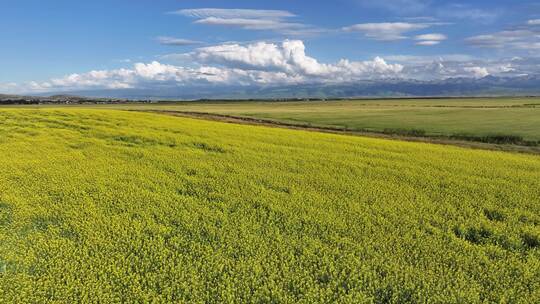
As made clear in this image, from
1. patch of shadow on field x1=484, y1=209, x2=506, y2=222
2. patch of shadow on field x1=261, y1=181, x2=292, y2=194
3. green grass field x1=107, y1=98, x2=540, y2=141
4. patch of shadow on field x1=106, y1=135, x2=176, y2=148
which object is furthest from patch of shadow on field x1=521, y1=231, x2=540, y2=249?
green grass field x1=107, y1=98, x2=540, y2=141

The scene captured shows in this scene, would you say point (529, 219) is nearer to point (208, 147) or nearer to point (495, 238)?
point (495, 238)

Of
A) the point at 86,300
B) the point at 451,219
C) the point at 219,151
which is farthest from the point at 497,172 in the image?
the point at 86,300

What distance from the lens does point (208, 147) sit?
20.8m

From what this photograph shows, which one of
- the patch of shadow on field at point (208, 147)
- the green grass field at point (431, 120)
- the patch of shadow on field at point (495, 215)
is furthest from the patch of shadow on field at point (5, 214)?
the green grass field at point (431, 120)

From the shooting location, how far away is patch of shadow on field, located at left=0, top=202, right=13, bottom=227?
11.4m

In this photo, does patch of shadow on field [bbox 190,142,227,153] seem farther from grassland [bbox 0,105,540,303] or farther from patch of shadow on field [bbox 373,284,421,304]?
patch of shadow on field [bbox 373,284,421,304]

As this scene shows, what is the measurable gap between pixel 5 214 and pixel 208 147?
410 inches

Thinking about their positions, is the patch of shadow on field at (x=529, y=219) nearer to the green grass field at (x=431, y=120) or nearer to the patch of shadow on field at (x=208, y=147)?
the patch of shadow on field at (x=208, y=147)

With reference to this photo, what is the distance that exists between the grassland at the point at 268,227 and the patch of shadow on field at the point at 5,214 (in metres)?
0.04

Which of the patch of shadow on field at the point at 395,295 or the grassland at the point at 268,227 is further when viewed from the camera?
the grassland at the point at 268,227

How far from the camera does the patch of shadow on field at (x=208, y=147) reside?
20080mm

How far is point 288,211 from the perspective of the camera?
1214 centimetres

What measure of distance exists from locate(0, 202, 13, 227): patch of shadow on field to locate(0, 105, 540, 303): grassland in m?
0.04

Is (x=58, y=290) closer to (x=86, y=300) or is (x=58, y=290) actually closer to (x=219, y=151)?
(x=86, y=300)
